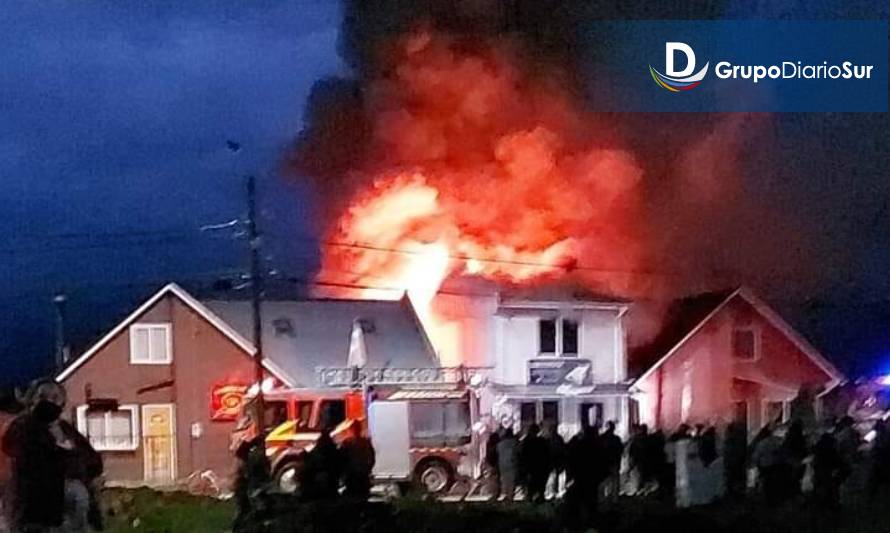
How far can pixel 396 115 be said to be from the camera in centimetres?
245

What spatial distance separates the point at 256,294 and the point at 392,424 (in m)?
0.36

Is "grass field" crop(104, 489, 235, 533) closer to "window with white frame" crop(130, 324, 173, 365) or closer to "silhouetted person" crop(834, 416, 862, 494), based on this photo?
"window with white frame" crop(130, 324, 173, 365)

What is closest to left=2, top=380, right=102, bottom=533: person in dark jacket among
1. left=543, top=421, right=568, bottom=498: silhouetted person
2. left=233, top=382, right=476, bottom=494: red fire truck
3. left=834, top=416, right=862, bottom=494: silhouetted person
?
left=233, top=382, right=476, bottom=494: red fire truck

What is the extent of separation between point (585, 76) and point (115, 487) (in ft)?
4.00

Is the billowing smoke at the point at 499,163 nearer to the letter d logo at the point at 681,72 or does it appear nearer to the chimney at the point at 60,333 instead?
the letter d logo at the point at 681,72

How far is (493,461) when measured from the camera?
241 centimetres

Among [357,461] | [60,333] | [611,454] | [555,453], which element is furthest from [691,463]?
[60,333]

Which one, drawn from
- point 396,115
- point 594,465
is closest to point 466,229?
point 396,115

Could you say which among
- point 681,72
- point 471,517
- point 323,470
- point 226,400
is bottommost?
point 471,517

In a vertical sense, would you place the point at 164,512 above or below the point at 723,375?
below

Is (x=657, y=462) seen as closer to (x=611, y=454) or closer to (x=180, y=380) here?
(x=611, y=454)

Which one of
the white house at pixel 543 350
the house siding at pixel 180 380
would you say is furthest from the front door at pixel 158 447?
the white house at pixel 543 350

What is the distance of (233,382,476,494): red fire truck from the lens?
2371mm

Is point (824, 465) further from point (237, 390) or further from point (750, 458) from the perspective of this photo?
point (237, 390)
